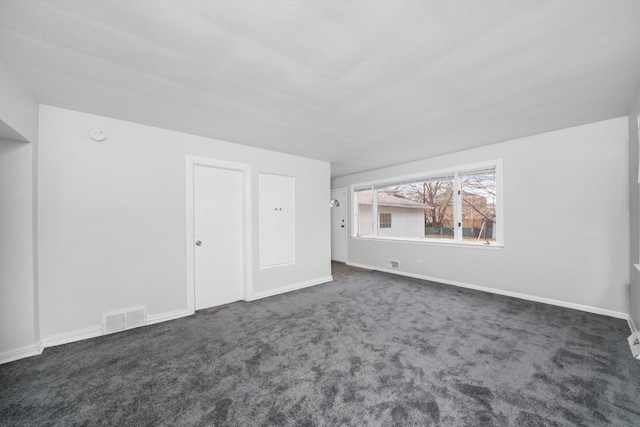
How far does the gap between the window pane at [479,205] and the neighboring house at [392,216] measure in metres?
0.76

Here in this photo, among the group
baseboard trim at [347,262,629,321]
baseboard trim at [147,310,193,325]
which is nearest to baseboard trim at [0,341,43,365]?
baseboard trim at [147,310,193,325]

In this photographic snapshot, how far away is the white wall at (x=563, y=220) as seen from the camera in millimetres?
3084

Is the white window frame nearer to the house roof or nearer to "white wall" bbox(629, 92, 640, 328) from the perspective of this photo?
the house roof

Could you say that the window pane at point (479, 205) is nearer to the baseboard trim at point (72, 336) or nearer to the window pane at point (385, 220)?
the window pane at point (385, 220)

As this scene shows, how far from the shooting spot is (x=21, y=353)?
2.30m

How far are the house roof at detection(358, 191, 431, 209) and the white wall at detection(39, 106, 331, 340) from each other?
3.67 meters

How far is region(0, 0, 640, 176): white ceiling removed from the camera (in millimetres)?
1433

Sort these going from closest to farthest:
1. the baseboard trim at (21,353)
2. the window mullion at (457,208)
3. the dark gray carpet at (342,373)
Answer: the dark gray carpet at (342,373) → the baseboard trim at (21,353) → the window mullion at (457,208)

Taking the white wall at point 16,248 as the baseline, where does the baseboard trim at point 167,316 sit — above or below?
below

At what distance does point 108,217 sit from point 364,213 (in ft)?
16.4

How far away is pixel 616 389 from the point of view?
1828 millimetres

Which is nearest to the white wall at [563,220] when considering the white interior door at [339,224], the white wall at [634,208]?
the white wall at [634,208]

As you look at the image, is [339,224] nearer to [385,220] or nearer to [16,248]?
[385,220]

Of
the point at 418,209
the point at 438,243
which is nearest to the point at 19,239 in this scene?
the point at 438,243
